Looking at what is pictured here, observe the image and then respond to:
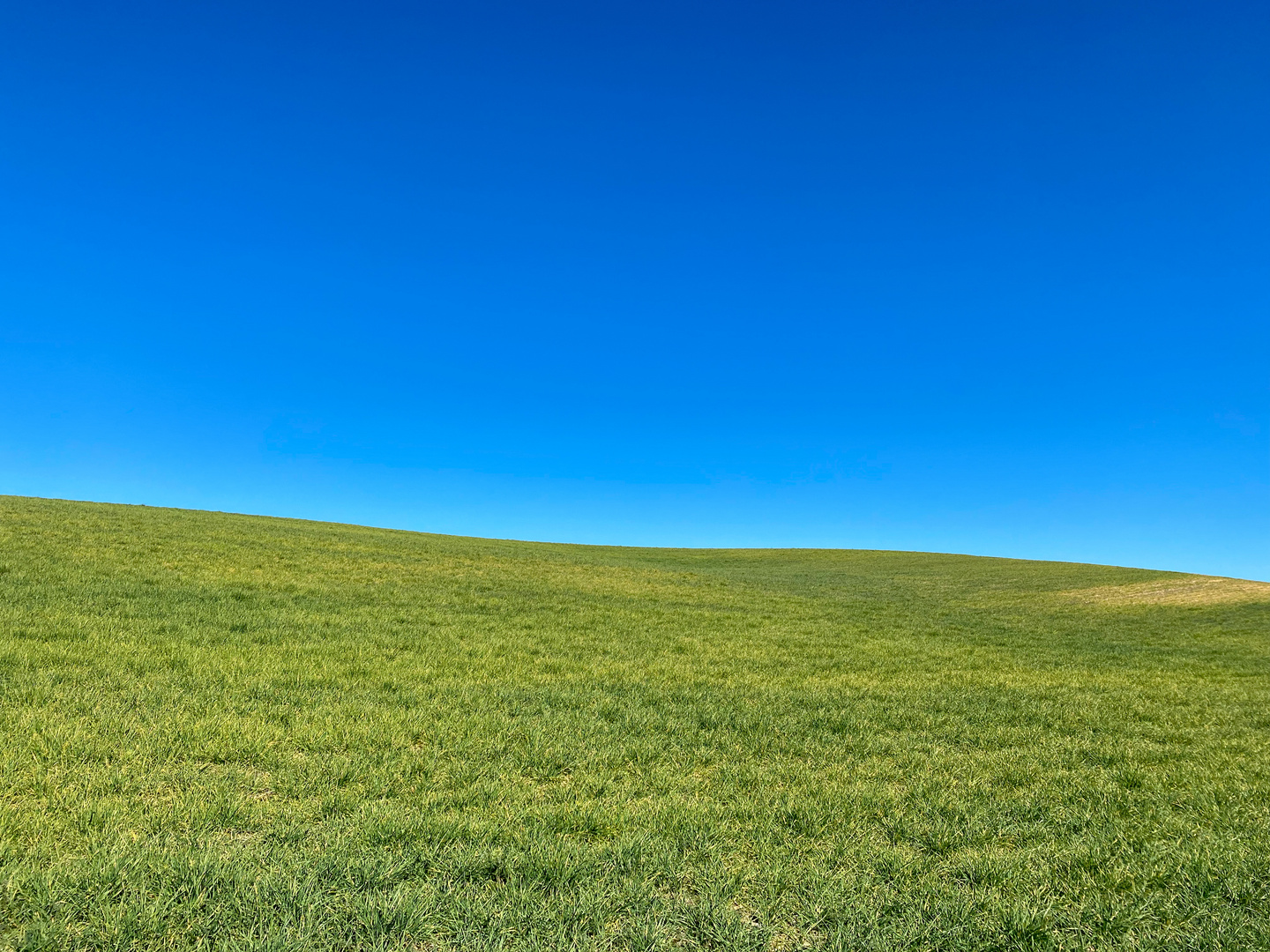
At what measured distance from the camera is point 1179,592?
3659 cm

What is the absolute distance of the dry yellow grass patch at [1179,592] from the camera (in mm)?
33656

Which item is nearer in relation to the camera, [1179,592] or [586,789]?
[586,789]

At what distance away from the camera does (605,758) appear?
7.40 m

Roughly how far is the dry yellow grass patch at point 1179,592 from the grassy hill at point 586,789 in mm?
21651

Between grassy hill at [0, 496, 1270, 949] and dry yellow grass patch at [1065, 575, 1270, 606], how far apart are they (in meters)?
21.7

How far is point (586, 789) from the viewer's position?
6512mm

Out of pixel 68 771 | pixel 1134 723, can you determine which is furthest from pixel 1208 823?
pixel 68 771

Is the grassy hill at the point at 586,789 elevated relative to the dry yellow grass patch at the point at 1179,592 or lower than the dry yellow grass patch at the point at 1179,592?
lower

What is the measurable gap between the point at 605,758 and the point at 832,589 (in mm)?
30154

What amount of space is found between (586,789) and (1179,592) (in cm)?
4382

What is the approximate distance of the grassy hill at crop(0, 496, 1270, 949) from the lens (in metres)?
4.33

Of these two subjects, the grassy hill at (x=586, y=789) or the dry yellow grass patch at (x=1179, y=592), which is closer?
the grassy hill at (x=586, y=789)

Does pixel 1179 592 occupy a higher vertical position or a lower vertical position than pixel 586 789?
higher

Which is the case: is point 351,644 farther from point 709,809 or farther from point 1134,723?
point 1134,723
